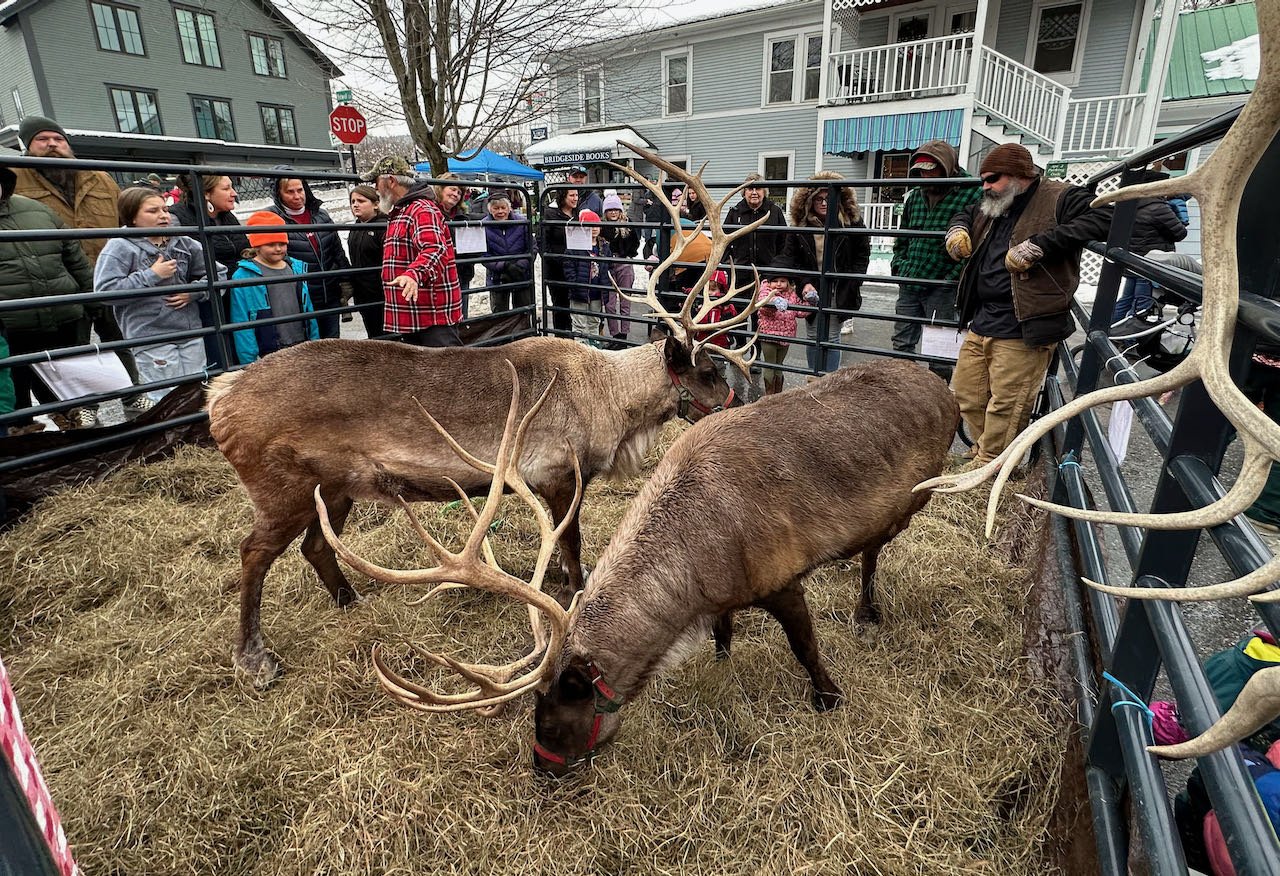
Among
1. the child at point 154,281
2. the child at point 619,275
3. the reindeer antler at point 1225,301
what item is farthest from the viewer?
the child at point 619,275

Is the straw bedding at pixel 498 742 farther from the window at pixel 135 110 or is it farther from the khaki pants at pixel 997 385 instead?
the window at pixel 135 110

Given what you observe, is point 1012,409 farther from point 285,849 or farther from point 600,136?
point 600,136

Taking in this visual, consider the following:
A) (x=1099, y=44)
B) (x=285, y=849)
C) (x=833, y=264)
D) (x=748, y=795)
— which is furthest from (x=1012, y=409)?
(x=1099, y=44)

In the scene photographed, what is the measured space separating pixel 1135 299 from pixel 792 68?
50.0ft

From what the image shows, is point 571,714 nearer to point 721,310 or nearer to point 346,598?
point 346,598

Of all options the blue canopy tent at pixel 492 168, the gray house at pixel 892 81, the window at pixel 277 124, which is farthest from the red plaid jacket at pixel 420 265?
the window at pixel 277 124

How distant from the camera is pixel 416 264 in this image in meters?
4.65

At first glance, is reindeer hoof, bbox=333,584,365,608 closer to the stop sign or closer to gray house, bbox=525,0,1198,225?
the stop sign

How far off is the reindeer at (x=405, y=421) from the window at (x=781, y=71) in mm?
17703

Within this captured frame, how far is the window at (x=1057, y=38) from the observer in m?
14.8

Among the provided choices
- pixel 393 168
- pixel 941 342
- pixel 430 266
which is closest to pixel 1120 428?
pixel 941 342

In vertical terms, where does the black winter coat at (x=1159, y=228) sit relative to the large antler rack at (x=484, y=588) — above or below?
above

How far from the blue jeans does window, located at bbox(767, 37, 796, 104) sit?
47.6ft

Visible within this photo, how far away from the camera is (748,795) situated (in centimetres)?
237
